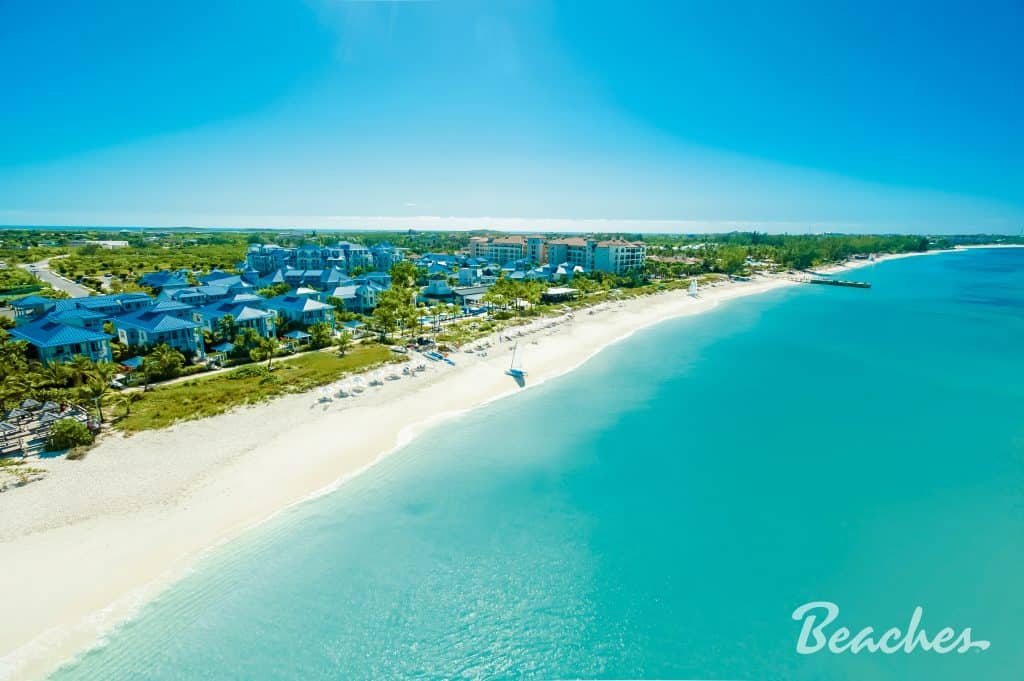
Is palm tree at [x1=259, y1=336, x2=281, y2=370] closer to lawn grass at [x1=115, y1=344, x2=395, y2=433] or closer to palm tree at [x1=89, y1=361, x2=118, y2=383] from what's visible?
lawn grass at [x1=115, y1=344, x2=395, y2=433]

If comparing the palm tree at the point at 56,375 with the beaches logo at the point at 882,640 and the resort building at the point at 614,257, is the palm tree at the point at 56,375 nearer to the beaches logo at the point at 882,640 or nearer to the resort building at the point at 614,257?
the beaches logo at the point at 882,640

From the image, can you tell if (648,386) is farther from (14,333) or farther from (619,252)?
(619,252)

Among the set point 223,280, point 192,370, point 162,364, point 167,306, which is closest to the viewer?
point 162,364

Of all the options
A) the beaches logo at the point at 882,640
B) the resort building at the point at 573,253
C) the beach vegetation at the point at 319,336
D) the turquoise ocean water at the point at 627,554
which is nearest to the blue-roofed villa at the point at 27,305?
the beach vegetation at the point at 319,336

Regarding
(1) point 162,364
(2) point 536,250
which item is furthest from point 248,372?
(2) point 536,250

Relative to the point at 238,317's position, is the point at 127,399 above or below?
below

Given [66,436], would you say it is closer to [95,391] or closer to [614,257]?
[95,391]
